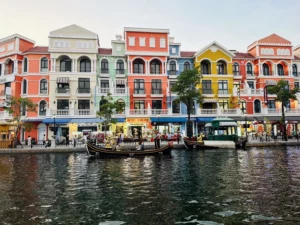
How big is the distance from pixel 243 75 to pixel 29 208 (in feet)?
137

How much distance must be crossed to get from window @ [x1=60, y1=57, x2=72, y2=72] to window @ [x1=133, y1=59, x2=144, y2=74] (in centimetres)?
997

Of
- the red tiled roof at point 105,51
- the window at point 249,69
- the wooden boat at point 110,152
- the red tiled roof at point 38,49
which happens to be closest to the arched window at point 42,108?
the red tiled roof at point 38,49

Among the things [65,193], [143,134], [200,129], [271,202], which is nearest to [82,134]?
[143,134]

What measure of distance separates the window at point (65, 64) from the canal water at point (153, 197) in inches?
1028

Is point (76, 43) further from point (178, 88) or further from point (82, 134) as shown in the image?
point (178, 88)

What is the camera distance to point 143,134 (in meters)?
36.8

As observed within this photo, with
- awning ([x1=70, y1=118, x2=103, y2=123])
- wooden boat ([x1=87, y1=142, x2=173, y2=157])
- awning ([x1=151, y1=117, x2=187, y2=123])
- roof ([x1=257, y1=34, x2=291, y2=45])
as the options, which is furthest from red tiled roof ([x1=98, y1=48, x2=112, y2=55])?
roof ([x1=257, y1=34, x2=291, y2=45])

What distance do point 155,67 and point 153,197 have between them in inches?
1323

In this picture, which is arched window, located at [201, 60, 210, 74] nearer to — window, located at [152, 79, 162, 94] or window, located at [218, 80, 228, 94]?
window, located at [218, 80, 228, 94]

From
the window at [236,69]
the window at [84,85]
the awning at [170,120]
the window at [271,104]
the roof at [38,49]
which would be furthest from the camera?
the window at [236,69]

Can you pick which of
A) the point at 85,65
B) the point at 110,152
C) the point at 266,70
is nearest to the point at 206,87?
the point at 266,70

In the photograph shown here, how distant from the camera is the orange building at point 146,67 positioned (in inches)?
1571

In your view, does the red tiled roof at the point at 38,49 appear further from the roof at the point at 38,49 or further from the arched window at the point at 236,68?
the arched window at the point at 236,68

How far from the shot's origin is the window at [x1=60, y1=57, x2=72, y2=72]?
39.2 m
